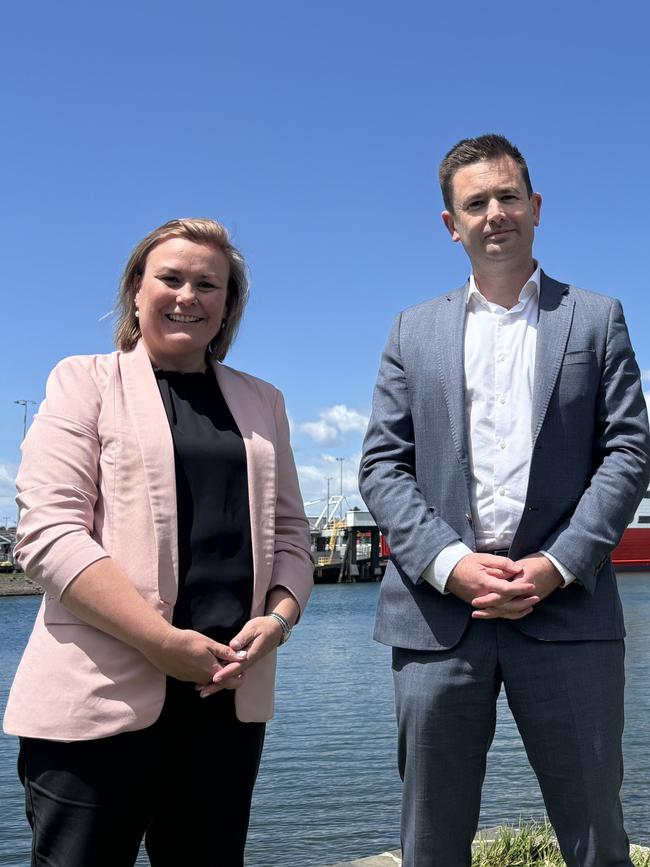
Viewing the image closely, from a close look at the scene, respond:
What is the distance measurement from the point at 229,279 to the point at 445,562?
964 millimetres

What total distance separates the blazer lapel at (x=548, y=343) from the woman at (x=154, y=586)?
2.34 ft

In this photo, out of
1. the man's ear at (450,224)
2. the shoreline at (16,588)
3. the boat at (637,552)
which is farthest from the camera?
the boat at (637,552)

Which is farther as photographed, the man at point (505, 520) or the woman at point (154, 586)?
the man at point (505, 520)

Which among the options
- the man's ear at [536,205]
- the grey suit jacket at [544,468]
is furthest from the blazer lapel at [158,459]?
the man's ear at [536,205]

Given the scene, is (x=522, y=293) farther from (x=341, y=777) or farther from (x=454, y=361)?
(x=341, y=777)

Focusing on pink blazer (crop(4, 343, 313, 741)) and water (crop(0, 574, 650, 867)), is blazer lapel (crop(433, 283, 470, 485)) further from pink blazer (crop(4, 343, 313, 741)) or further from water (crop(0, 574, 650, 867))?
water (crop(0, 574, 650, 867))

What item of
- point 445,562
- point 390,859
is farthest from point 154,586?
point 390,859

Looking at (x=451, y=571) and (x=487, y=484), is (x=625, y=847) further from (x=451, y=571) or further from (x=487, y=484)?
(x=487, y=484)

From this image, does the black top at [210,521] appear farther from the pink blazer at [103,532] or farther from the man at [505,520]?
the man at [505,520]

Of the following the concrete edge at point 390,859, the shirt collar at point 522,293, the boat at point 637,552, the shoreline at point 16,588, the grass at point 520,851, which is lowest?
the shoreline at point 16,588

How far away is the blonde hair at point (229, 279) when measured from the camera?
232cm

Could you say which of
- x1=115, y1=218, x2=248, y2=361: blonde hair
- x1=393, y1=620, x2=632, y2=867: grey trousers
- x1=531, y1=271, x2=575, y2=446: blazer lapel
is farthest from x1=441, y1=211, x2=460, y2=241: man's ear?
x1=393, y1=620, x2=632, y2=867: grey trousers

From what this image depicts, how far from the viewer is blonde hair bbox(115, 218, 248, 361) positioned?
2.32 metres

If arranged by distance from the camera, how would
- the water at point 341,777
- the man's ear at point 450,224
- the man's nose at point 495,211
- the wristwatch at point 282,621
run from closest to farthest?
the wristwatch at point 282,621 < the man's nose at point 495,211 < the man's ear at point 450,224 < the water at point 341,777
